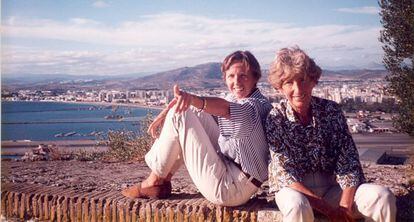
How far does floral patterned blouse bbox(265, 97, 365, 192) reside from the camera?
9.01ft

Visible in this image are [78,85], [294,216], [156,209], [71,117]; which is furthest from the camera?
[71,117]

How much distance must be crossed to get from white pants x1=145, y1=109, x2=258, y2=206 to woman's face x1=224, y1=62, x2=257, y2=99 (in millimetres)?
315

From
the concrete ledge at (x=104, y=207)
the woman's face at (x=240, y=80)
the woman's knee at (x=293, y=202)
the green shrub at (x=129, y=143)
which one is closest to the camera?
the woman's knee at (x=293, y=202)

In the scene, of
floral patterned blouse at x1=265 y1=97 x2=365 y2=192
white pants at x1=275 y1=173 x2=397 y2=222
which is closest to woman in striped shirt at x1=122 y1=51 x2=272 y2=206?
floral patterned blouse at x1=265 y1=97 x2=365 y2=192

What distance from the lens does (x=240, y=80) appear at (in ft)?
9.82

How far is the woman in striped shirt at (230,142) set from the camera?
2863 mm

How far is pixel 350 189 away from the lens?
265cm

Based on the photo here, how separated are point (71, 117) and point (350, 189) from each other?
19.0 metres

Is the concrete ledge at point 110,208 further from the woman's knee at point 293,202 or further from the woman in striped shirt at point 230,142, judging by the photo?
the woman's knee at point 293,202

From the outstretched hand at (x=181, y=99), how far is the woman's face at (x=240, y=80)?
47cm

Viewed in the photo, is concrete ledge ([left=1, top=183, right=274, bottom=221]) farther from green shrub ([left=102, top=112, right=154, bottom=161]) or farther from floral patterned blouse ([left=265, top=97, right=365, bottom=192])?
green shrub ([left=102, top=112, right=154, bottom=161])

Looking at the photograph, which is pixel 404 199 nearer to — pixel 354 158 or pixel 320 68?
pixel 354 158

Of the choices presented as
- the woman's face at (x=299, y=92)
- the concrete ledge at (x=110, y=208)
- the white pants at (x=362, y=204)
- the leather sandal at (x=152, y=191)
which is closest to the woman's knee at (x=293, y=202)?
the white pants at (x=362, y=204)

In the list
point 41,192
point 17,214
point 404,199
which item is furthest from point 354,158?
point 17,214
